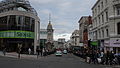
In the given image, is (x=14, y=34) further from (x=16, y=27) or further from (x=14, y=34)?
(x=16, y=27)

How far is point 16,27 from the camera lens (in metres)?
47.3

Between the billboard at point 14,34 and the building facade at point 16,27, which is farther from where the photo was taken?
the building facade at point 16,27

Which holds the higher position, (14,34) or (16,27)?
(16,27)

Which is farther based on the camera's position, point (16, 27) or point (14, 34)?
point (16, 27)

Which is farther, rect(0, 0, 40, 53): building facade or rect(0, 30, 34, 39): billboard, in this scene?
rect(0, 0, 40, 53): building facade

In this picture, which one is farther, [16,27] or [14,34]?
[16,27]

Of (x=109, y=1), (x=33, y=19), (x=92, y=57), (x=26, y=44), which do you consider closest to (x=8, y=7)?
(x=33, y=19)

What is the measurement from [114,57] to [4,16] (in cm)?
3467

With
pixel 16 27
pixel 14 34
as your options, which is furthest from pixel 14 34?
pixel 16 27

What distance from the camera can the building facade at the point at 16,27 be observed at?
46844 mm

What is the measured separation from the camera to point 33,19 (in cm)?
5284

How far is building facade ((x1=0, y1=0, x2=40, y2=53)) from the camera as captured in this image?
46.8m

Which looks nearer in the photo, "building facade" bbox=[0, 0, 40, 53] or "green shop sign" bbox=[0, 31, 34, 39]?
"green shop sign" bbox=[0, 31, 34, 39]

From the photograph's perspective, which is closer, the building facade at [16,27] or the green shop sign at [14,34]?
the green shop sign at [14,34]
